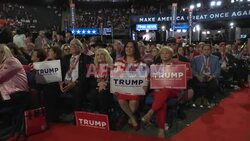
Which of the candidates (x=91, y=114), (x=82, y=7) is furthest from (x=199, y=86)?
(x=82, y=7)

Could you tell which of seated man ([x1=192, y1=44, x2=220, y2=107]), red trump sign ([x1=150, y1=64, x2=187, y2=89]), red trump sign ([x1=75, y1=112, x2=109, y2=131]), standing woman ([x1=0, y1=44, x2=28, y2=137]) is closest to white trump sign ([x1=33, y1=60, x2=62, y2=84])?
standing woman ([x1=0, y1=44, x2=28, y2=137])

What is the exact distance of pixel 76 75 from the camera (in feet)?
17.6

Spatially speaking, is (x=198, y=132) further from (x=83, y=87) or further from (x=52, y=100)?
(x=52, y=100)

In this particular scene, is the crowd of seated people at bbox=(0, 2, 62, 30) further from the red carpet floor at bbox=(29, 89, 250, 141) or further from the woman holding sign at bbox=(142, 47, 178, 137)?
the woman holding sign at bbox=(142, 47, 178, 137)

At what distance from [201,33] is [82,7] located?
51.6 feet

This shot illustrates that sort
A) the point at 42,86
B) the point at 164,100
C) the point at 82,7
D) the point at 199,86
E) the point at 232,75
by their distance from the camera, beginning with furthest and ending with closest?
the point at 82,7, the point at 232,75, the point at 199,86, the point at 42,86, the point at 164,100

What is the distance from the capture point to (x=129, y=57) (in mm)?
4754

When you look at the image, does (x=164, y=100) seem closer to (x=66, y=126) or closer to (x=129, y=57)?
(x=129, y=57)

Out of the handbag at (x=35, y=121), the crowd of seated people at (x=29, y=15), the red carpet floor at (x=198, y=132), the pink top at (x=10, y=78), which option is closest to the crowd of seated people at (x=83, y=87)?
the pink top at (x=10, y=78)

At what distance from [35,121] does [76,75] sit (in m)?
1.17

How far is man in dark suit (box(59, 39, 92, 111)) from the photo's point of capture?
5070mm

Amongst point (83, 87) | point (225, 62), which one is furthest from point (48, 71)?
point (225, 62)

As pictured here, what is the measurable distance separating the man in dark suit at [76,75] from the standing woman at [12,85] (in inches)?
33.8

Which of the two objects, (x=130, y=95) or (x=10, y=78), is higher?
(x=10, y=78)
